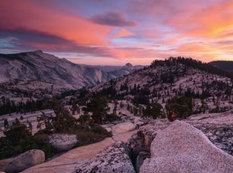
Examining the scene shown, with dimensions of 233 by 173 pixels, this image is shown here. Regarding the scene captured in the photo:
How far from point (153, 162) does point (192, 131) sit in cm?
249

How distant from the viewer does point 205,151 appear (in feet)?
34.0

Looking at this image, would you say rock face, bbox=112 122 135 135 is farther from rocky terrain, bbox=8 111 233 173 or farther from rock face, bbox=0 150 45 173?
rocky terrain, bbox=8 111 233 173

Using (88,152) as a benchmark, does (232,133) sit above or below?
above

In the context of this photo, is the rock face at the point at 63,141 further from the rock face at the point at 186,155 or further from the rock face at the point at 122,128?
the rock face at the point at 186,155

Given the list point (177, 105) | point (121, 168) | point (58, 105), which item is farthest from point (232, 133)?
point (177, 105)

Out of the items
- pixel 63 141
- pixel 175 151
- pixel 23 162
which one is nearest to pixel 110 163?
pixel 175 151

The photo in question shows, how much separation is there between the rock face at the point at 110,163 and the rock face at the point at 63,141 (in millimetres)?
20760

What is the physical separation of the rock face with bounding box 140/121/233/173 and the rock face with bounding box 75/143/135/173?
1.72m

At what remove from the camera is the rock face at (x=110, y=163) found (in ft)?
40.3

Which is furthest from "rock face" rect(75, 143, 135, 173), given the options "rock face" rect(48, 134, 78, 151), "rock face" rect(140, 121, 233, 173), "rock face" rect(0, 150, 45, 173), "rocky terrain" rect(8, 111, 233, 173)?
"rock face" rect(48, 134, 78, 151)

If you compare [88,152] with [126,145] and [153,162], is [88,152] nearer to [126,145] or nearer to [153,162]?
[126,145]

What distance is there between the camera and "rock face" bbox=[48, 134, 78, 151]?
109 feet

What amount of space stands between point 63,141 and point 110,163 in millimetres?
22737

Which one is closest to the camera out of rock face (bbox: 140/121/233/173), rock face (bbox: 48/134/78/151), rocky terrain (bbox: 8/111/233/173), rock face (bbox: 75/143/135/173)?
rock face (bbox: 140/121/233/173)
